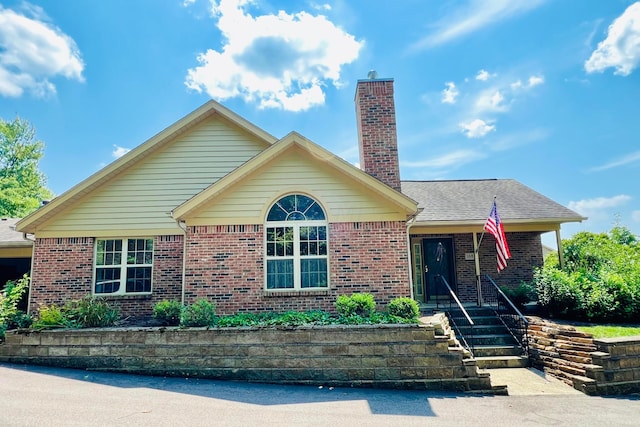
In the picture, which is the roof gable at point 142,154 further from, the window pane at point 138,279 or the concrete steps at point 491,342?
the concrete steps at point 491,342

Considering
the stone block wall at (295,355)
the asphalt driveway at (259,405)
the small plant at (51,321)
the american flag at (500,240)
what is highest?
the american flag at (500,240)

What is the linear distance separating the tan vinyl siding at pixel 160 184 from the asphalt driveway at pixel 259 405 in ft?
Answer: 14.7

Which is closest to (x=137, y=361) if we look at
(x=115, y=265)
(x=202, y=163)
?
(x=115, y=265)

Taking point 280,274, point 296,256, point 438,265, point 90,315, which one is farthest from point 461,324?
point 90,315

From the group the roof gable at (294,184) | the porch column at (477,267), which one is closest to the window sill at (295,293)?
the roof gable at (294,184)

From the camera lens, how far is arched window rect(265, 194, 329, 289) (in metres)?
9.25

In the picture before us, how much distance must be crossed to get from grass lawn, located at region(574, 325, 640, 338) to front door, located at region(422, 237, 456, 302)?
4646mm

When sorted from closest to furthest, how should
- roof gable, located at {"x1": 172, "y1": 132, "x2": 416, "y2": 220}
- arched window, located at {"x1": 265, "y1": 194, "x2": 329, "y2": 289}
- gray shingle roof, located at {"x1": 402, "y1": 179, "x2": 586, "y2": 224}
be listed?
roof gable, located at {"x1": 172, "y1": 132, "x2": 416, "y2": 220}
arched window, located at {"x1": 265, "y1": 194, "x2": 329, "y2": 289}
gray shingle roof, located at {"x1": 402, "y1": 179, "x2": 586, "y2": 224}

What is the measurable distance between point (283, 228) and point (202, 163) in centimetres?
388

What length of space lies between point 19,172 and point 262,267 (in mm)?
28979

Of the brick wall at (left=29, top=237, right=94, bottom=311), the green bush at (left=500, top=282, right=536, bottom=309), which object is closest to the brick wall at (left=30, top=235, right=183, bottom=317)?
the brick wall at (left=29, top=237, right=94, bottom=311)

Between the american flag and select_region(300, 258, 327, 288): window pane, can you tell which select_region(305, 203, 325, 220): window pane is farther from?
the american flag

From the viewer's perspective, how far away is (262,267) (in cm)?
919

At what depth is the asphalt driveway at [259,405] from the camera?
5.32 meters
